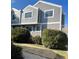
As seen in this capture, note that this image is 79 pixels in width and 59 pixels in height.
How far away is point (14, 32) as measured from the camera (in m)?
2.29

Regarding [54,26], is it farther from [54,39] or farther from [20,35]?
[20,35]

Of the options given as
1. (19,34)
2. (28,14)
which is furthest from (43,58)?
(28,14)

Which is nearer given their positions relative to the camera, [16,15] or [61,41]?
[61,41]

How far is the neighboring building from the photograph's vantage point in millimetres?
2195

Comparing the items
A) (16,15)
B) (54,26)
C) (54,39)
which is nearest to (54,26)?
(54,26)

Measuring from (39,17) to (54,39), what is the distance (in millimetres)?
310

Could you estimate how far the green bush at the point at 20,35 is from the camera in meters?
2.25

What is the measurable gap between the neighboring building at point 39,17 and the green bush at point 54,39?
0.06m

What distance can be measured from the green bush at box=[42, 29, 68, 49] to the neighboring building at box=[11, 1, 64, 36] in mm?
56

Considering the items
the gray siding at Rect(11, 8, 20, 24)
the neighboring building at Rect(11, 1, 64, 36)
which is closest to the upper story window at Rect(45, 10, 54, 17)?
the neighboring building at Rect(11, 1, 64, 36)

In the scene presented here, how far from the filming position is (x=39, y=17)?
2.25 m

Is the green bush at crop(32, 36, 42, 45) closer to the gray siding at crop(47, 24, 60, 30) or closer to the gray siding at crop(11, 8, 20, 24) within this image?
the gray siding at crop(47, 24, 60, 30)
